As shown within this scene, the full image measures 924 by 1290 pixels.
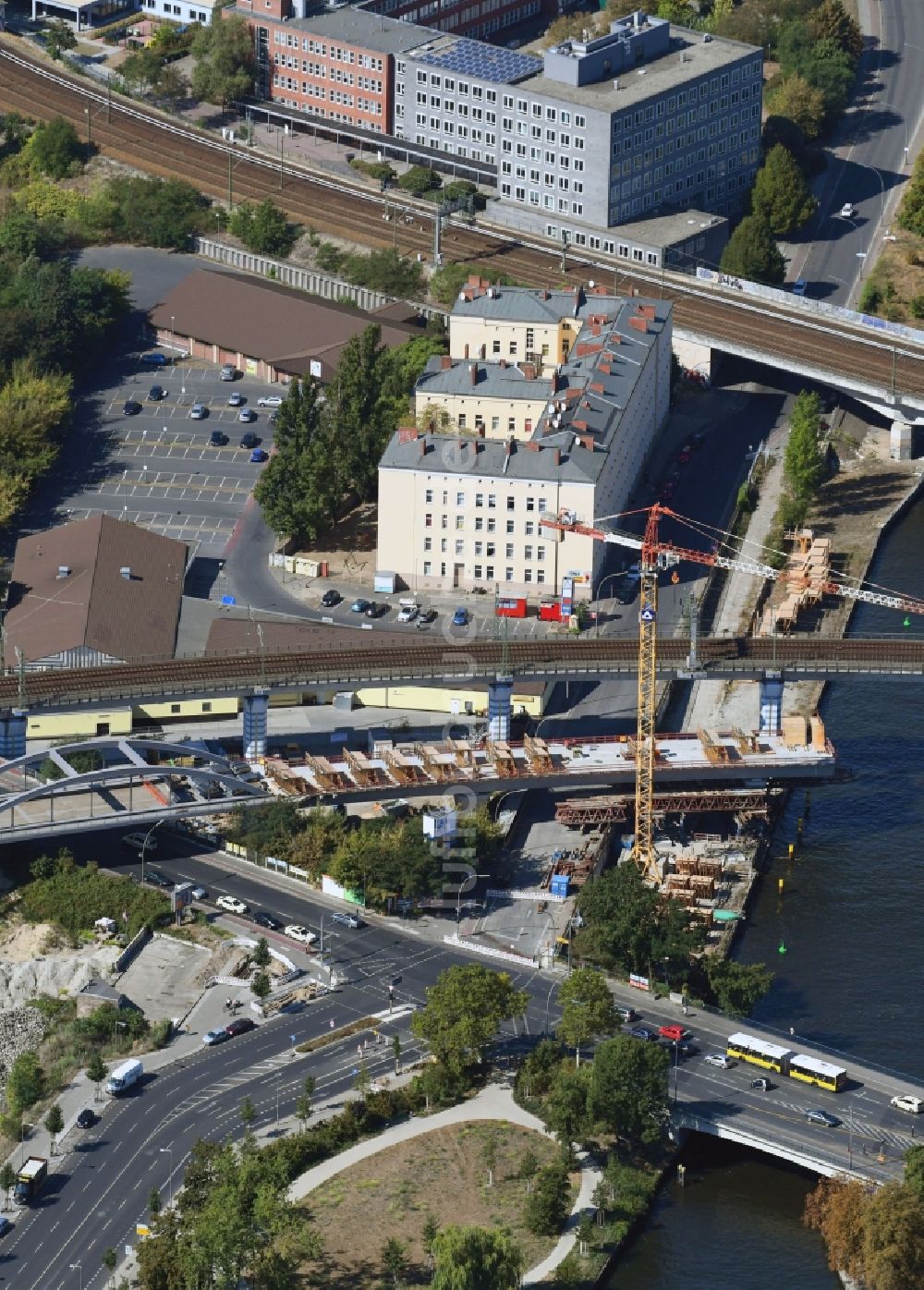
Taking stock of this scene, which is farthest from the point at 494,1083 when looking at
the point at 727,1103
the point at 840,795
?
the point at 840,795

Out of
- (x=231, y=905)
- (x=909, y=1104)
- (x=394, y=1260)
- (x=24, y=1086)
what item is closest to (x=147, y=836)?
(x=231, y=905)

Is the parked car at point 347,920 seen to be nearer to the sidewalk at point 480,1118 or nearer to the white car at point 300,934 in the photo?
the white car at point 300,934

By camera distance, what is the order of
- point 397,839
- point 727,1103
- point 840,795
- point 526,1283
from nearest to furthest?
point 526,1283 < point 727,1103 < point 397,839 < point 840,795

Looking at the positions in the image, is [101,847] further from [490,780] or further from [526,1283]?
[526,1283]

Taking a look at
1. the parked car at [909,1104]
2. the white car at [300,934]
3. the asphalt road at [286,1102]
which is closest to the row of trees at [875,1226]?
the asphalt road at [286,1102]

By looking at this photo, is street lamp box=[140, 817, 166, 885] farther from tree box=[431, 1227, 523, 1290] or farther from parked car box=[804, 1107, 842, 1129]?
tree box=[431, 1227, 523, 1290]

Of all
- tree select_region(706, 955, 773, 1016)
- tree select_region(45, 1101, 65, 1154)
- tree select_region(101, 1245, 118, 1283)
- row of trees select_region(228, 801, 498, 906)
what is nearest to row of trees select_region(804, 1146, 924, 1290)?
tree select_region(706, 955, 773, 1016)
